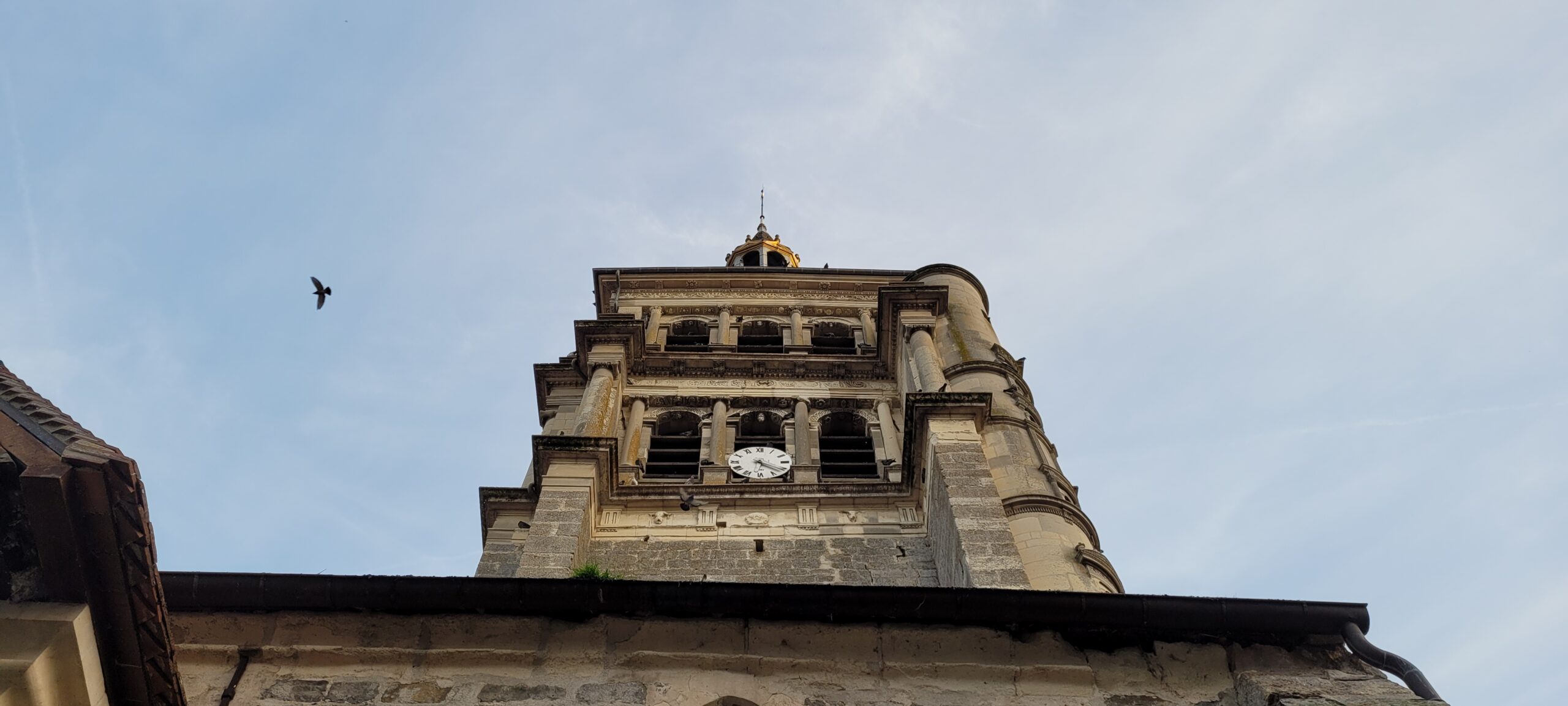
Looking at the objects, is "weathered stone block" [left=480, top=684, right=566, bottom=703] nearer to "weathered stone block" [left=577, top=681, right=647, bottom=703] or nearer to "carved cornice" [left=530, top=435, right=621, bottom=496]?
"weathered stone block" [left=577, top=681, right=647, bottom=703]

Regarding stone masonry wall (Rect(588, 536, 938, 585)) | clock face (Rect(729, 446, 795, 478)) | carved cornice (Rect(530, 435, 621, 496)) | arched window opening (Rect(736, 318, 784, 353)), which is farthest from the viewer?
arched window opening (Rect(736, 318, 784, 353))

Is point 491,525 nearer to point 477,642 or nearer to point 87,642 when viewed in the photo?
point 477,642

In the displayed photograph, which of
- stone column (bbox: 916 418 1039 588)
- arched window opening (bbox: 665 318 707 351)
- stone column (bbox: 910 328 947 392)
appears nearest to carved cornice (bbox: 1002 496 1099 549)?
stone column (bbox: 916 418 1039 588)

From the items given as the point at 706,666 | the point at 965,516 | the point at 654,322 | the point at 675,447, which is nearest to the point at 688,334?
the point at 654,322

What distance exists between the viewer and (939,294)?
25.6m

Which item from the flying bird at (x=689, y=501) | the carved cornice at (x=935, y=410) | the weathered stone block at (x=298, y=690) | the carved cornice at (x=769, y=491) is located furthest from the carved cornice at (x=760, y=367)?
the weathered stone block at (x=298, y=690)

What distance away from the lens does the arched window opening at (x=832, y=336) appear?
2978 cm

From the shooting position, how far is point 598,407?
2206cm

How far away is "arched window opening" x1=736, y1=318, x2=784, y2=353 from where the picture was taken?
30062 mm

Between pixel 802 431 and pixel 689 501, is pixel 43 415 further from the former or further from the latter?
pixel 802 431

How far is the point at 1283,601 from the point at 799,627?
3.60 meters

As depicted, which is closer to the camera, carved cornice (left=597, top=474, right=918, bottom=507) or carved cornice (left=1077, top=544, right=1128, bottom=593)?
carved cornice (left=1077, top=544, right=1128, bottom=593)

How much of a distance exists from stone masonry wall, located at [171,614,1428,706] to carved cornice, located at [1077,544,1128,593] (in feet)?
20.4

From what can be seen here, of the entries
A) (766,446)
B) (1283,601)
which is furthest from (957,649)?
(766,446)
